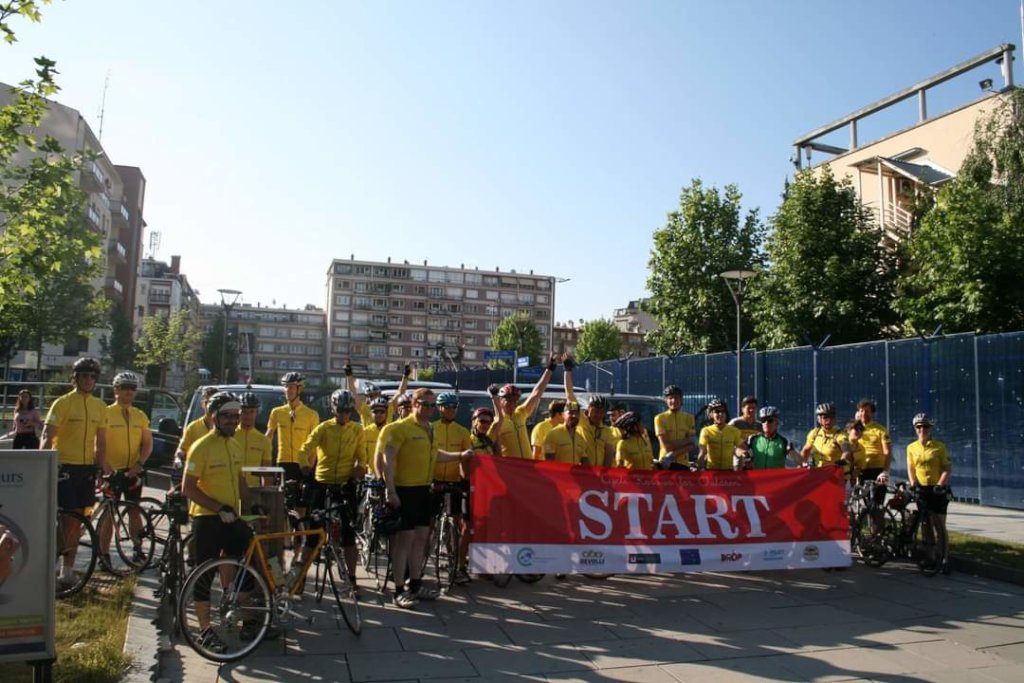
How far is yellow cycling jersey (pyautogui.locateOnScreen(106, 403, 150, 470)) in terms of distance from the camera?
8203mm

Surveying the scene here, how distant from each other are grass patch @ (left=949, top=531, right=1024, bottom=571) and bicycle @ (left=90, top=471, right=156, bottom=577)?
29.7 ft

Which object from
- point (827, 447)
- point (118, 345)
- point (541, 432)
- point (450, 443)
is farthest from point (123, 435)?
point (118, 345)

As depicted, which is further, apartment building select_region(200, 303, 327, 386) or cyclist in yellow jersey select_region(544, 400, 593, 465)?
apartment building select_region(200, 303, 327, 386)

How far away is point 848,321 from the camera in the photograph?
26.1 m

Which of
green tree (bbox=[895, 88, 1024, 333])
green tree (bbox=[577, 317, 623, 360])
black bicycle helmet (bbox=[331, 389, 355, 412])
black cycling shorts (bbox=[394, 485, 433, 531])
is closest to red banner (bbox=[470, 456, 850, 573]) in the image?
black cycling shorts (bbox=[394, 485, 433, 531])

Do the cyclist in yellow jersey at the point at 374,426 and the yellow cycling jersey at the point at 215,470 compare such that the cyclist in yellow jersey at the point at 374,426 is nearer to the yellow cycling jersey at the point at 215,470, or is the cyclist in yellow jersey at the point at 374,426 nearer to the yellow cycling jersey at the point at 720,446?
the yellow cycling jersey at the point at 215,470

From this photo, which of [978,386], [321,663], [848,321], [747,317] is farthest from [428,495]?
[747,317]

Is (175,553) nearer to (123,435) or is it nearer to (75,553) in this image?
(75,553)

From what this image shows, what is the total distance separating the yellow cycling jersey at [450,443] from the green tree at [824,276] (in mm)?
19937

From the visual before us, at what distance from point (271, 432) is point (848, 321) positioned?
21.7 m

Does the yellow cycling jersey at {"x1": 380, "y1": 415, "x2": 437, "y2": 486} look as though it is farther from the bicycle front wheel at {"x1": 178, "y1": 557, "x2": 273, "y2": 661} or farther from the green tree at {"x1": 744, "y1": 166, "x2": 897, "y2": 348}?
the green tree at {"x1": 744, "y1": 166, "x2": 897, "y2": 348}

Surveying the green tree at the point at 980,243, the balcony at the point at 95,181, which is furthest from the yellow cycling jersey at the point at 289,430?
the balcony at the point at 95,181

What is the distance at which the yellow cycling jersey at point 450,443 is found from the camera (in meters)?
8.48

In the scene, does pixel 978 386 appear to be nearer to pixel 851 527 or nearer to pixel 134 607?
pixel 851 527
